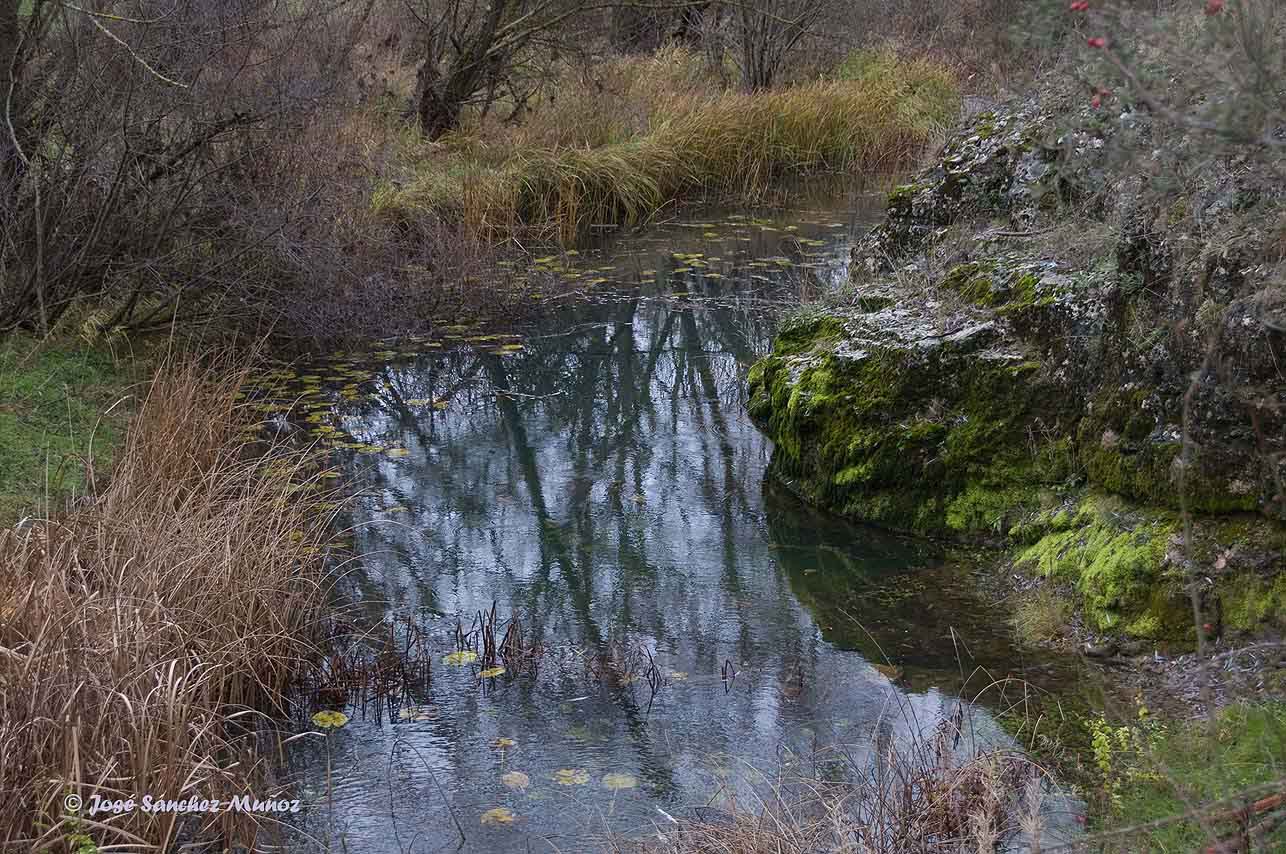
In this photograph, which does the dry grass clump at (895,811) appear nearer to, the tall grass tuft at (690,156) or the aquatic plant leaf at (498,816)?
the aquatic plant leaf at (498,816)

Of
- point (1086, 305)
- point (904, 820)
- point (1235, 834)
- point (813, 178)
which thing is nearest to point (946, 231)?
point (1086, 305)

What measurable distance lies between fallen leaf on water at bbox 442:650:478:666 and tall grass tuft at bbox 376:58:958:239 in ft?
21.2

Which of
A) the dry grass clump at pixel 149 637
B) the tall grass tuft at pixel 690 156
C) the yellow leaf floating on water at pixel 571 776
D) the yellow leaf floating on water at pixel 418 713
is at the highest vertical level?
the tall grass tuft at pixel 690 156

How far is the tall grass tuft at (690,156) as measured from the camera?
11594mm

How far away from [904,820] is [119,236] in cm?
570

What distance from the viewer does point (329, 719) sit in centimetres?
430

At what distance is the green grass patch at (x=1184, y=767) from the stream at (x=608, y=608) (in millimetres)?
251

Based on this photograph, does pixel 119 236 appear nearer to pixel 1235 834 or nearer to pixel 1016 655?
pixel 1016 655

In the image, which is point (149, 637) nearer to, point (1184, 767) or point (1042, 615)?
point (1184, 767)

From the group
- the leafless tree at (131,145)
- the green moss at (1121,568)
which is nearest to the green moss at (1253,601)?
the green moss at (1121,568)

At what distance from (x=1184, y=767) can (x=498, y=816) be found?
203cm

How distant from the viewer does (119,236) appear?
7031 millimetres

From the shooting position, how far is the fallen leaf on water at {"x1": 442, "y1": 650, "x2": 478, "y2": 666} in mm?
4703

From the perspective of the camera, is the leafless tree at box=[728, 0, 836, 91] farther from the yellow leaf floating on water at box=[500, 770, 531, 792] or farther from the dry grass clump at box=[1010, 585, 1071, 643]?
the yellow leaf floating on water at box=[500, 770, 531, 792]
